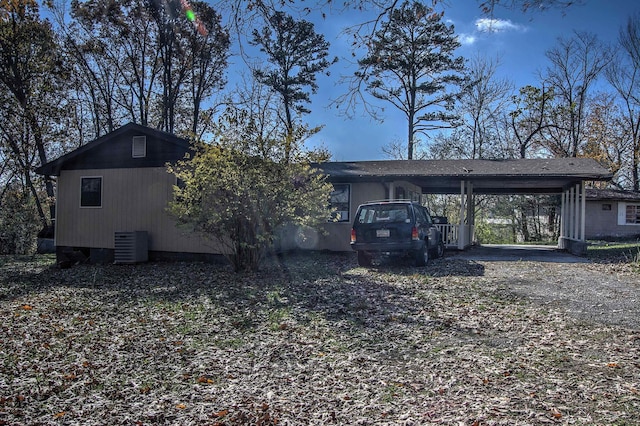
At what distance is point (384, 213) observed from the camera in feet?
33.4

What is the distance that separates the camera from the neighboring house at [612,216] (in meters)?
23.1

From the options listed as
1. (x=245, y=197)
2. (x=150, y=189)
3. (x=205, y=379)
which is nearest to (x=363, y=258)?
(x=245, y=197)

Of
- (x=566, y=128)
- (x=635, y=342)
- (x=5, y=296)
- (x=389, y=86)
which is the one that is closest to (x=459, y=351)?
(x=635, y=342)

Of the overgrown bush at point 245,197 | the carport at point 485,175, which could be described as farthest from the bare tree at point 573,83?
the overgrown bush at point 245,197

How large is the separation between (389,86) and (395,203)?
14055 millimetres

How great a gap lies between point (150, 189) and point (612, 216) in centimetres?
2291

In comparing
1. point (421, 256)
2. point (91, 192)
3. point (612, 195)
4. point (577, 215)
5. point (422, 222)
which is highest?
point (612, 195)

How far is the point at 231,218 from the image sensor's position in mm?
9188

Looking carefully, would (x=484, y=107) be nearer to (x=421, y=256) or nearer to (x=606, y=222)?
(x=606, y=222)

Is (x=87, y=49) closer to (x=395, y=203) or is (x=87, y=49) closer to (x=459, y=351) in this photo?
(x=395, y=203)

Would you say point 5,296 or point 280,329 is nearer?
point 280,329

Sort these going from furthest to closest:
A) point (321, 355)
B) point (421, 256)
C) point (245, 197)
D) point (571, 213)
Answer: point (571, 213) < point (421, 256) < point (245, 197) < point (321, 355)

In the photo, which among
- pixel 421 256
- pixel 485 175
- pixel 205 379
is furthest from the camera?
pixel 485 175

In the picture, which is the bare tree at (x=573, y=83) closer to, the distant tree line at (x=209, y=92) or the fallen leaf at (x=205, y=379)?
the distant tree line at (x=209, y=92)
